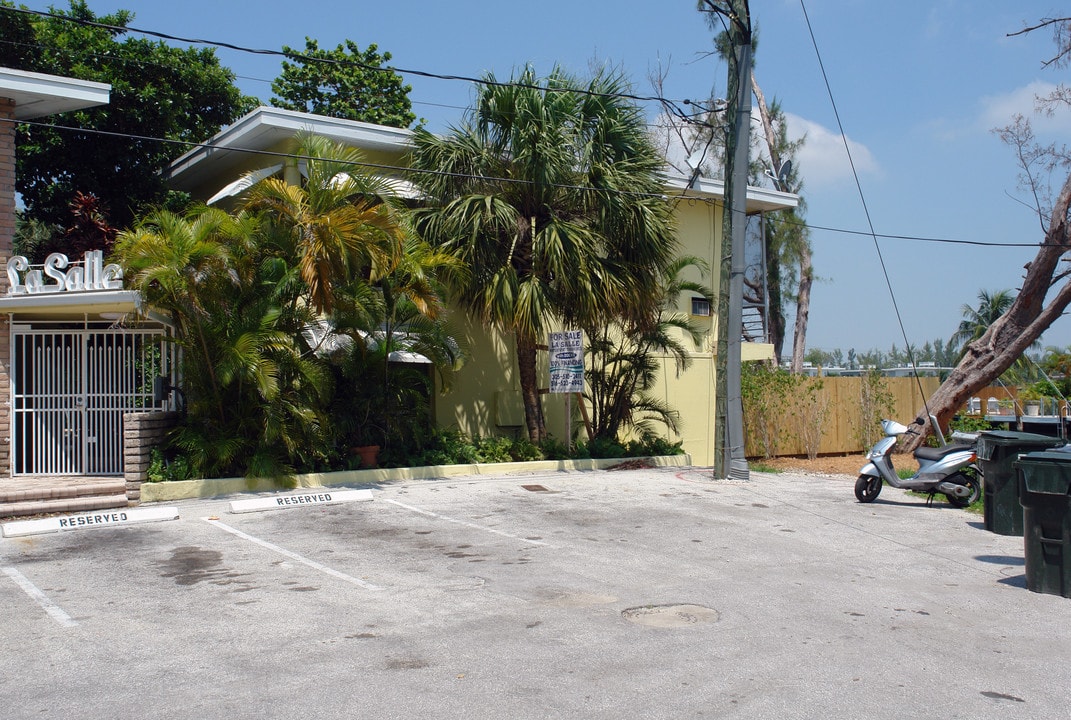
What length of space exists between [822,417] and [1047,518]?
14620mm

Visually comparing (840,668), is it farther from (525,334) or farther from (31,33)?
(31,33)

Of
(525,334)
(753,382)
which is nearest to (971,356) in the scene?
(753,382)

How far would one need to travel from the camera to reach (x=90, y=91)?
47.9 ft

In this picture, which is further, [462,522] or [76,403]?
[76,403]

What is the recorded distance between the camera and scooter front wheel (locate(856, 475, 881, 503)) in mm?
13594

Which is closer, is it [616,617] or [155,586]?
[616,617]

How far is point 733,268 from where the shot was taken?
52.3ft

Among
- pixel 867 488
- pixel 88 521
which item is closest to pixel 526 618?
pixel 88 521

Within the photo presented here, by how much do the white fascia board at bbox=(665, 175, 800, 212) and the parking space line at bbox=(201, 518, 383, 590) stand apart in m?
13.0

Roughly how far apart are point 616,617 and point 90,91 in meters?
12.3

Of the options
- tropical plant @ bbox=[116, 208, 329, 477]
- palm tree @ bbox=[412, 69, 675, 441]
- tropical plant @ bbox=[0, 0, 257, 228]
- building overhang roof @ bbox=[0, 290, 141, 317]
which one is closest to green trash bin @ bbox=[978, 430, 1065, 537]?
palm tree @ bbox=[412, 69, 675, 441]

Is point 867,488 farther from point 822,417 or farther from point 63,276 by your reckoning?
point 63,276

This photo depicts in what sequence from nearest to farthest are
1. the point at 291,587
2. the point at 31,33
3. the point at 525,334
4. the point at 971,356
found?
the point at 291,587, the point at 525,334, the point at 31,33, the point at 971,356

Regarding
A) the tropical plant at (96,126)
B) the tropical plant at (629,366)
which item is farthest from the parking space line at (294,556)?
the tropical plant at (96,126)
